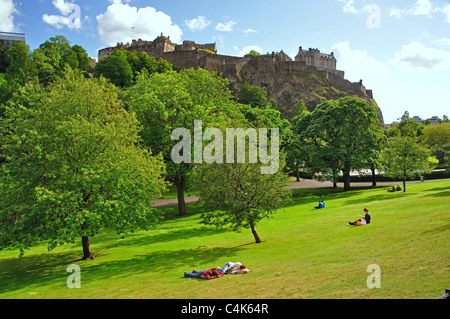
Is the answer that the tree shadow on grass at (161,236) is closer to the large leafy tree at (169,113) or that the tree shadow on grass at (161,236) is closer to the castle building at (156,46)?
the large leafy tree at (169,113)

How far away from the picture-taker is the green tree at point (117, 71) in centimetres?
9019

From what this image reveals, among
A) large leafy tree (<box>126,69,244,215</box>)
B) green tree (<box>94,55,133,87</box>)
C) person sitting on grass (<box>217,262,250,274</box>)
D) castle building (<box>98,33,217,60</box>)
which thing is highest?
castle building (<box>98,33,217,60</box>)

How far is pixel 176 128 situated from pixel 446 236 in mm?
23480

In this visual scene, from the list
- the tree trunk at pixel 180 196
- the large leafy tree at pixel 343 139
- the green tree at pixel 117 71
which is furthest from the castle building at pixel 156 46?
the tree trunk at pixel 180 196

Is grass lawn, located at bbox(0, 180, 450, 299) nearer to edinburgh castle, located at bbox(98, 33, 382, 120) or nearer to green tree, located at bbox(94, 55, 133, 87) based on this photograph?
green tree, located at bbox(94, 55, 133, 87)

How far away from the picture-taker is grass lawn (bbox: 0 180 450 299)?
1075cm

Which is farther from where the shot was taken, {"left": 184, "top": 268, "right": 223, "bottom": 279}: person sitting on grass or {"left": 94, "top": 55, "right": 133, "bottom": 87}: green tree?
{"left": 94, "top": 55, "right": 133, "bottom": 87}: green tree

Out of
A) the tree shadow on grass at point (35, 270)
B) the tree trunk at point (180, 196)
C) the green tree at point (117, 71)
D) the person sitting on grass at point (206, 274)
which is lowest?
the tree shadow on grass at point (35, 270)

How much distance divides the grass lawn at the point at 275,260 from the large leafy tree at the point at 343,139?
582 inches

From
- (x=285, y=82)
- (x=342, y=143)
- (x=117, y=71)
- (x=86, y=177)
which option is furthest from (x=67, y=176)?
(x=285, y=82)

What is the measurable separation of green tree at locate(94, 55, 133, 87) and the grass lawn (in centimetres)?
7193

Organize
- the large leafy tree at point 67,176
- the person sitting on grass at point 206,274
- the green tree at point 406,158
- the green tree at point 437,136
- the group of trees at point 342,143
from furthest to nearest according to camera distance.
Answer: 1. the green tree at point 437,136
2. the group of trees at point 342,143
3. the green tree at point 406,158
4. the large leafy tree at point 67,176
5. the person sitting on grass at point 206,274

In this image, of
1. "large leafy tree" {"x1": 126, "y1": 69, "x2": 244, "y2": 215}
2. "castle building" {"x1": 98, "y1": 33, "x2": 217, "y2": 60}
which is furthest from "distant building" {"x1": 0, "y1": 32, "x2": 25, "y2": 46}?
"large leafy tree" {"x1": 126, "y1": 69, "x2": 244, "y2": 215}

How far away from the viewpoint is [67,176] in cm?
1798
